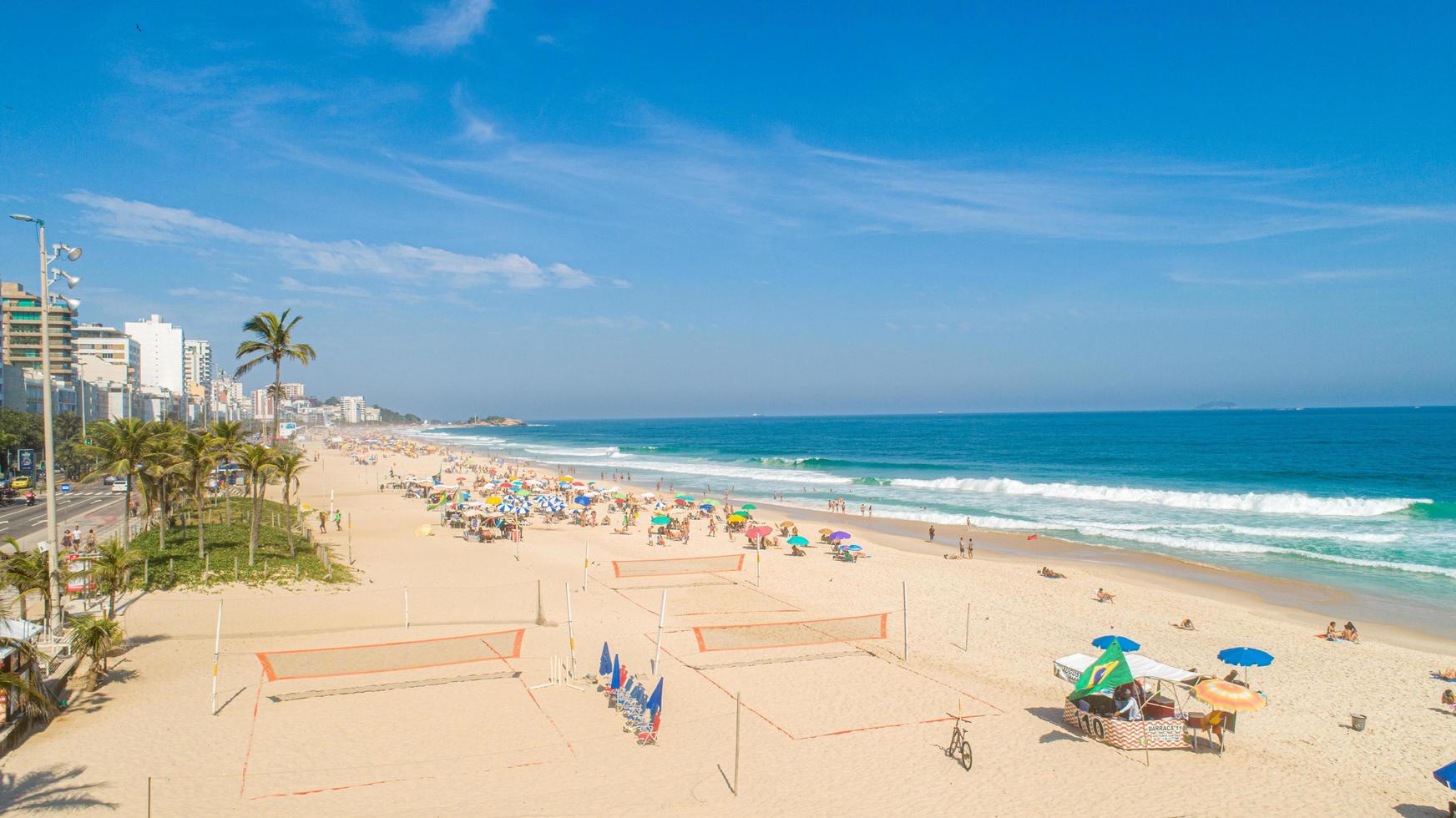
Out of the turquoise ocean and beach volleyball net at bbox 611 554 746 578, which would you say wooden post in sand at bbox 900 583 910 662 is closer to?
beach volleyball net at bbox 611 554 746 578

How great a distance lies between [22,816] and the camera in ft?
28.0

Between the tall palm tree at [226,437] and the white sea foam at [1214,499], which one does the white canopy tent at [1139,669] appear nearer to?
the tall palm tree at [226,437]

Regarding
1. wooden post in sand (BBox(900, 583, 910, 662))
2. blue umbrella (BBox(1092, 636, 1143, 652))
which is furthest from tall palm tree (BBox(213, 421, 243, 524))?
blue umbrella (BBox(1092, 636, 1143, 652))

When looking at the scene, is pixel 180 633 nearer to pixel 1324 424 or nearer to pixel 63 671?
pixel 63 671

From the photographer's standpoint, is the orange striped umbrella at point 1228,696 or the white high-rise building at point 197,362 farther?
the white high-rise building at point 197,362

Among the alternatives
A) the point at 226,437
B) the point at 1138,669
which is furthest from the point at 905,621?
the point at 226,437

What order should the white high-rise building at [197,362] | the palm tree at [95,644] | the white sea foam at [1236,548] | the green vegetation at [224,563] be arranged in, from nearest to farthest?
1. the palm tree at [95,644]
2. the green vegetation at [224,563]
3. the white sea foam at [1236,548]
4. the white high-rise building at [197,362]

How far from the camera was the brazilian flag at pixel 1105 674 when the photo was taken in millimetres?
11773

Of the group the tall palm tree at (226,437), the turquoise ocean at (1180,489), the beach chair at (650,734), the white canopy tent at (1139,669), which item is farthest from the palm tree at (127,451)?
the turquoise ocean at (1180,489)

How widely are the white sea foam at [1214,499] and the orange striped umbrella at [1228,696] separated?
3628 cm

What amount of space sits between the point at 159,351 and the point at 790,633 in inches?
6344

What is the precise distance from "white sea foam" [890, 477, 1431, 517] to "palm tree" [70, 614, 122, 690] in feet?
156

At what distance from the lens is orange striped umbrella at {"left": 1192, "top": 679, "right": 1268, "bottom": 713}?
11.4 metres

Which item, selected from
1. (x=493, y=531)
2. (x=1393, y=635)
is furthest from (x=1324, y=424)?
(x=493, y=531)
